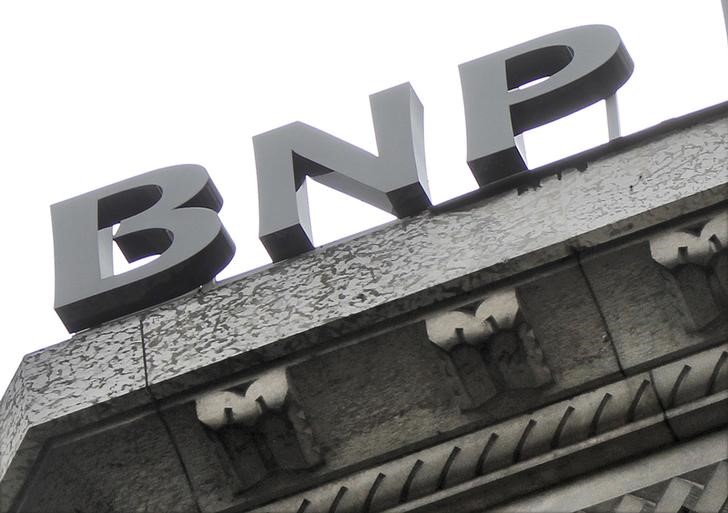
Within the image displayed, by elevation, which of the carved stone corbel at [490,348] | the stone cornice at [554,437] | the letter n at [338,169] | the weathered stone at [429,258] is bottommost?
the stone cornice at [554,437]

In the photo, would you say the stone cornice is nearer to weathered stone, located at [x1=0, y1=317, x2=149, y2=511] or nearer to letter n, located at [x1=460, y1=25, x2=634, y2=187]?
weathered stone, located at [x1=0, y1=317, x2=149, y2=511]

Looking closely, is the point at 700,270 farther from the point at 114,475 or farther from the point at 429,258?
the point at 114,475

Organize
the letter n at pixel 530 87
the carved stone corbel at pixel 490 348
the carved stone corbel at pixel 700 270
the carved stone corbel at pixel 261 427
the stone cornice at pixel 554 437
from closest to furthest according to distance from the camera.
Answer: the stone cornice at pixel 554 437 < the carved stone corbel at pixel 700 270 < the carved stone corbel at pixel 490 348 < the carved stone corbel at pixel 261 427 < the letter n at pixel 530 87

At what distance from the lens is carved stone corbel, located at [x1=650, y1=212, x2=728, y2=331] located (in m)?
7.95

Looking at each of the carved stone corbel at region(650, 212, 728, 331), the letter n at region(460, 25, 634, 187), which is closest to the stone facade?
the carved stone corbel at region(650, 212, 728, 331)

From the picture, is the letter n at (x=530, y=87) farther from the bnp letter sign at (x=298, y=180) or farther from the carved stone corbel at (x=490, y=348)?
the carved stone corbel at (x=490, y=348)

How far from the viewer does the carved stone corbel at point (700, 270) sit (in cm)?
795

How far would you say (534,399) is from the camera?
8.08 metres

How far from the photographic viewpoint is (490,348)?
8.09 m

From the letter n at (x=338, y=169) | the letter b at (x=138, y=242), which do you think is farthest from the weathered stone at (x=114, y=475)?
the letter n at (x=338, y=169)

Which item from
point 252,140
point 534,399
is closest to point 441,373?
point 534,399

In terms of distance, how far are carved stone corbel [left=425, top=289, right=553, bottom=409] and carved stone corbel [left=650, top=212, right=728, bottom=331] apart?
63 centimetres

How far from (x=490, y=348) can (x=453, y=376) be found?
20 centimetres

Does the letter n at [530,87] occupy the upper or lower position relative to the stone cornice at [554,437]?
upper
